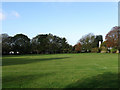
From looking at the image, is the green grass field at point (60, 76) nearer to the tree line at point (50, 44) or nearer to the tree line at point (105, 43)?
the tree line at point (50, 44)

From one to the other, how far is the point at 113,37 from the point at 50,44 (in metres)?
31.5

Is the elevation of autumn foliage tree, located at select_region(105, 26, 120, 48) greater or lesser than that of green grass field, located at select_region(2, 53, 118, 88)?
greater

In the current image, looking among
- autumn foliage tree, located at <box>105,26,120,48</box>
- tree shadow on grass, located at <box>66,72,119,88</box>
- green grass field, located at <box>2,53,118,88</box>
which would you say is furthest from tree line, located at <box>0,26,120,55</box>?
tree shadow on grass, located at <box>66,72,119,88</box>

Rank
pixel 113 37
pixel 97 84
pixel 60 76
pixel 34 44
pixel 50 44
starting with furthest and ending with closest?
pixel 50 44 < pixel 34 44 < pixel 113 37 < pixel 60 76 < pixel 97 84

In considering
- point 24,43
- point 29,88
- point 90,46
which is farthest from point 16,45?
point 29,88

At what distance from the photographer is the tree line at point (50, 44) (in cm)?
6341

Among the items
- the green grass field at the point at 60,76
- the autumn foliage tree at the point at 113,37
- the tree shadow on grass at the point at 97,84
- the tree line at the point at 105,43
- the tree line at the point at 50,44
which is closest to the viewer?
the tree shadow on grass at the point at 97,84

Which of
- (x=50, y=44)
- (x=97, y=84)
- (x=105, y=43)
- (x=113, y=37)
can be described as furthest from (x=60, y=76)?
(x=105, y=43)

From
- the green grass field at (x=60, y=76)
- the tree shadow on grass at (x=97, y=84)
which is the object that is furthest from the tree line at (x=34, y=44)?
the tree shadow on grass at (x=97, y=84)

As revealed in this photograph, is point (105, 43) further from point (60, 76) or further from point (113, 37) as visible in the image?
point (60, 76)

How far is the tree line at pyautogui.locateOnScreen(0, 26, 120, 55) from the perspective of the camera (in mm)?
63406

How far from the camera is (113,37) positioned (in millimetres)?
64062

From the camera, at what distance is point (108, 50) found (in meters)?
71.2

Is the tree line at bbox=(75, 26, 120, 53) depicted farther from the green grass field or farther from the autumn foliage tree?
the green grass field
